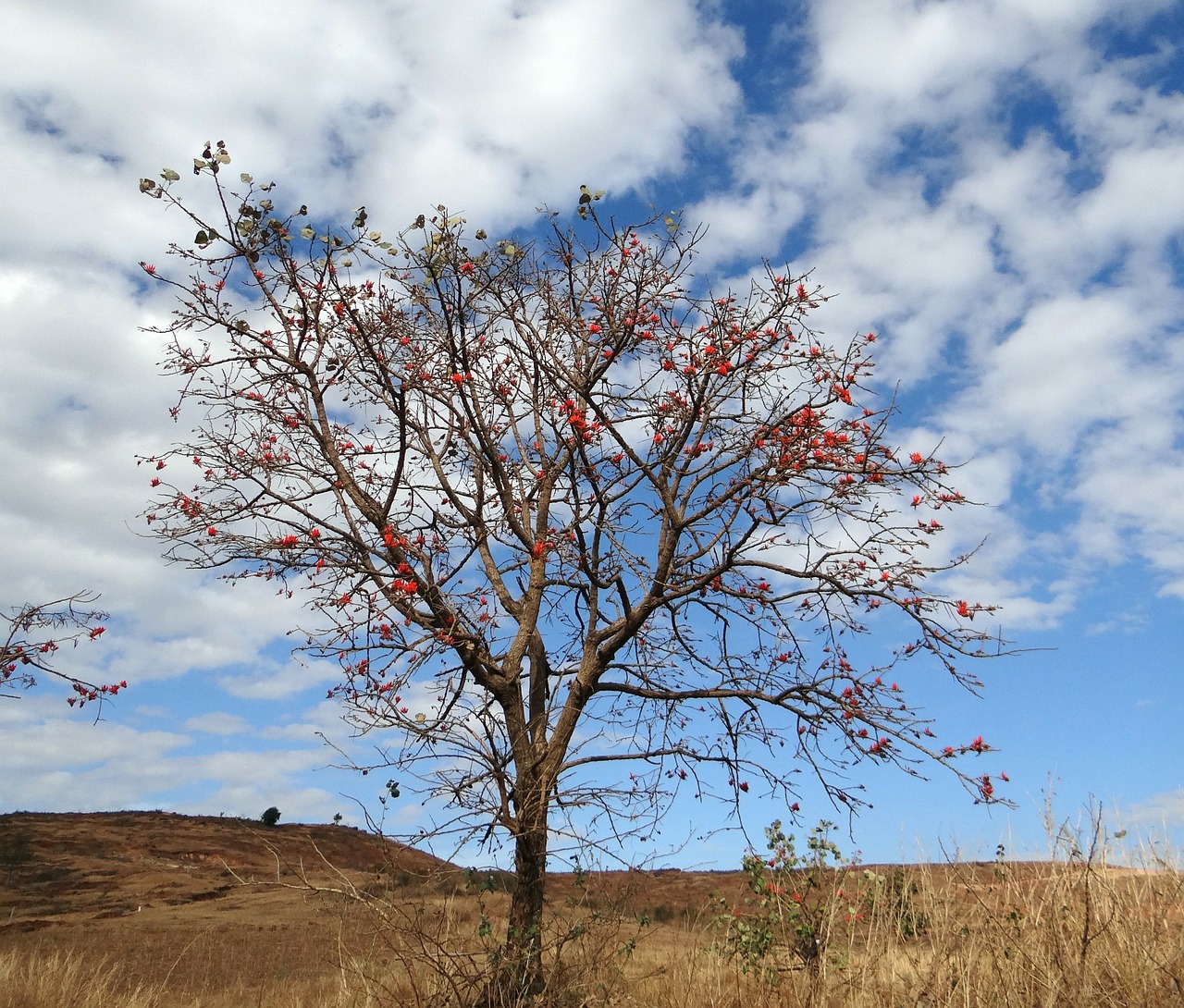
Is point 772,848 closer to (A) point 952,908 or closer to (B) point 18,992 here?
(A) point 952,908

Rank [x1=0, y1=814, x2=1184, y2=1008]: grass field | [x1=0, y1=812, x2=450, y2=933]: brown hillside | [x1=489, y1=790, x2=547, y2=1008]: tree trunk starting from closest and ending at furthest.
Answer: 1. [x1=0, y1=814, x2=1184, y2=1008]: grass field
2. [x1=489, y1=790, x2=547, y2=1008]: tree trunk
3. [x1=0, y1=812, x2=450, y2=933]: brown hillside

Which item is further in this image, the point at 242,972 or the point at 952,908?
the point at 242,972

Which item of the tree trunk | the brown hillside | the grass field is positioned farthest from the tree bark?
the brown hillside

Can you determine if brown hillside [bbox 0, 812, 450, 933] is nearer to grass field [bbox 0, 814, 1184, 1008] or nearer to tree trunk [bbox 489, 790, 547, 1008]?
grass field [bbox 0, 814, 1184, 1008]

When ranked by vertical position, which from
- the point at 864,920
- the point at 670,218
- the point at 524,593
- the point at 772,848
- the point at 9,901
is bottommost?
the point at 9,901

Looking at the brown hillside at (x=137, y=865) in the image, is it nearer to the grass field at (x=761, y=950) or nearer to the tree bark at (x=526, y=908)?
the grass field at (x=761, y=950)

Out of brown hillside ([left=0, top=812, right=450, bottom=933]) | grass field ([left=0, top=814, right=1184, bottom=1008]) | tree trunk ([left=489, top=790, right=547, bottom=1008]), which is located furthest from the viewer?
brown hillside ([left=0, top=812, right=450, bottom=933])

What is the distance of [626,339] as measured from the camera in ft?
30.2

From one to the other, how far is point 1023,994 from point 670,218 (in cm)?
754

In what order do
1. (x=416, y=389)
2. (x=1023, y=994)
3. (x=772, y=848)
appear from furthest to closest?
(x=772, y=848) < (x=416, y=389) < (x=1023, y=994)

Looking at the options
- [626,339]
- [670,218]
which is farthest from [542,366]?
[670,218]

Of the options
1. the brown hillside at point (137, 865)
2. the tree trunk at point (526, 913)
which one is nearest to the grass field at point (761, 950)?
the tree trunk at point (526, 913)

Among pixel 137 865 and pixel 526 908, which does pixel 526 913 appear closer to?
pixel 526 908

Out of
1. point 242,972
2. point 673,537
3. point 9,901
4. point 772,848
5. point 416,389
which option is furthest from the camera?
point 9,901
